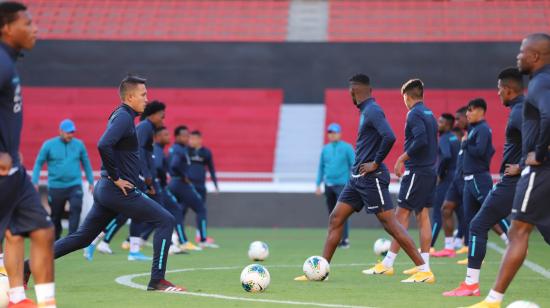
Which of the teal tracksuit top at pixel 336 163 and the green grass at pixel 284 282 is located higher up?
the teal tracksuit top at pixel 336 163

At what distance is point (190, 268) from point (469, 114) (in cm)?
433

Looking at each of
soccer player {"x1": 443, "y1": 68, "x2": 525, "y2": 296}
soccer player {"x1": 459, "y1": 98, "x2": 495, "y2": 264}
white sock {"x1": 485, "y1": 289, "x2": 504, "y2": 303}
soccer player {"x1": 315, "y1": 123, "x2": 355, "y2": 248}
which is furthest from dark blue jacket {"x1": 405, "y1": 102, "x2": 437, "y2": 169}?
soccer player {"x1": 315, "y1": 123, "x2": 355, "y2": 248}

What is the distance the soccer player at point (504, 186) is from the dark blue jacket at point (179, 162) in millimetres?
9264

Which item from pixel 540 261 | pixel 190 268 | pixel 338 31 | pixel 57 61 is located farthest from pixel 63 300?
pixel 338 31

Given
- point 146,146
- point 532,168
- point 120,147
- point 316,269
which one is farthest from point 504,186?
point 146,146

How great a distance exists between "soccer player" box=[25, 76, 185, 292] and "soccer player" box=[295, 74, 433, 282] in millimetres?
2203

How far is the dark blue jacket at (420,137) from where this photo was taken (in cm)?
1160

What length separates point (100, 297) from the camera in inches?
364

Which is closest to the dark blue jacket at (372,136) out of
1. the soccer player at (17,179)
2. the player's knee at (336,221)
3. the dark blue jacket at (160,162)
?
the player's knee at (336,221)

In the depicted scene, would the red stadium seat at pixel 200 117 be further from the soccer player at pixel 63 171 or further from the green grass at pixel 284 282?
the green grass at pixel 284 282

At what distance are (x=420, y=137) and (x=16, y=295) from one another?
18.5ft

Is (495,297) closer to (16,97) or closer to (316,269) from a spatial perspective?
(316,269)

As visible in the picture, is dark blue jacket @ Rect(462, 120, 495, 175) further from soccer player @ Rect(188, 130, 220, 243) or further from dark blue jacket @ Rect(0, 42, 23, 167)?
dark blue jacket @ Rect(0, 42, 23, 167)

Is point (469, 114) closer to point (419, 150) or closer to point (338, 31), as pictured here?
point (419, 150)
